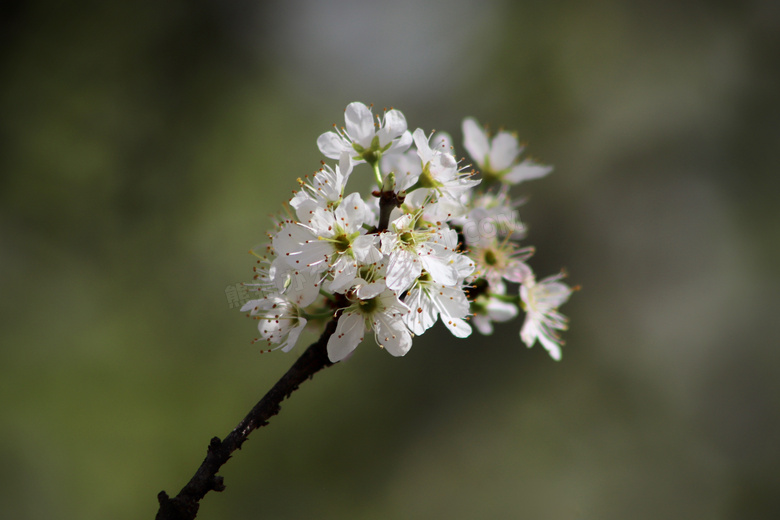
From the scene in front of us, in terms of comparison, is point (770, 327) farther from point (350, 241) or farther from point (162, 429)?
point (350, 241)

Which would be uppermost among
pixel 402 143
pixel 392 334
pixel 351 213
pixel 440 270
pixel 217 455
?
pixel 402 143

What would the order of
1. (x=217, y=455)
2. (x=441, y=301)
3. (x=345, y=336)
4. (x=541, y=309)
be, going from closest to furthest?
1. (x=217, y=455)
2. (x=345, y=336)
3. (x=441, y=301)
4. (x=541, y=309)

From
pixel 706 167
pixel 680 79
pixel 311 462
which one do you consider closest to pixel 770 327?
pixel 706 167

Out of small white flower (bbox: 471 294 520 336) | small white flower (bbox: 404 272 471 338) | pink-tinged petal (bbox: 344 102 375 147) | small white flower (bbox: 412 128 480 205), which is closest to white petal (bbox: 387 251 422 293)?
small white flower (bbox: 404 272 471 338)

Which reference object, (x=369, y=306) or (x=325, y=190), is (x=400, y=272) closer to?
(x=369, y=306)

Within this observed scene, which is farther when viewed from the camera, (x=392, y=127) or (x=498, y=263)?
(x=498, y=263)

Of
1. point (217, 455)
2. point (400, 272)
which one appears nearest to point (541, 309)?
point (400, 272)
